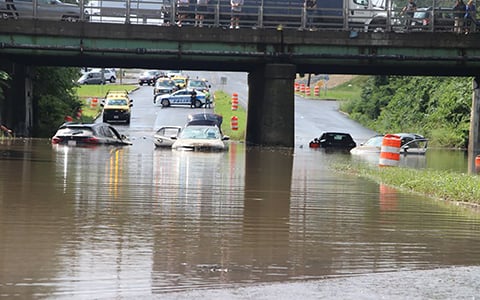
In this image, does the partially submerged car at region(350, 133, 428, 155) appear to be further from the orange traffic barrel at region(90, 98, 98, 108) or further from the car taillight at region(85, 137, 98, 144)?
the orange traffic barrel at region(90, 98, 98, 108)

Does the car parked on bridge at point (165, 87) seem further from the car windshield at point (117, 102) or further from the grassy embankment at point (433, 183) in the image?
the grassy embankment at point (433, 183)

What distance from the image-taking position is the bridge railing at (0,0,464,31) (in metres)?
49.1

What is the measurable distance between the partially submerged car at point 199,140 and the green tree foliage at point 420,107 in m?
25.4

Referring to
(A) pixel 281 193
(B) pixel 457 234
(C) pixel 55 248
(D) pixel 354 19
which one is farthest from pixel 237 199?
(D) pixel 354 19

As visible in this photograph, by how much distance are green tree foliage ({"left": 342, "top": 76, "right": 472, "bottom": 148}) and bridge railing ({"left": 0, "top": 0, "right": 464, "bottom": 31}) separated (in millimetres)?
13598

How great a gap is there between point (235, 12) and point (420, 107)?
2904 cm

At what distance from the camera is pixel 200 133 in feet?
140

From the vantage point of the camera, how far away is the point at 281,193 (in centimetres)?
2159

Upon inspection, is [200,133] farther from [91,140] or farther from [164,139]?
[91,140]

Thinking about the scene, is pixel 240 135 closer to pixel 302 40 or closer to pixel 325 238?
pixel 302 40

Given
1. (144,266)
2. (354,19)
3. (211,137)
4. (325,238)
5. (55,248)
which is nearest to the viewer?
(144,266)

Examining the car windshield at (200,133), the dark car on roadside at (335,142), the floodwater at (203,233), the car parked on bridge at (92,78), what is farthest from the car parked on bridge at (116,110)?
the floodwater at (203,233)

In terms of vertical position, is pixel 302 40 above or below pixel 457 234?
above

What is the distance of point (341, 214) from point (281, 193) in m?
4.02
